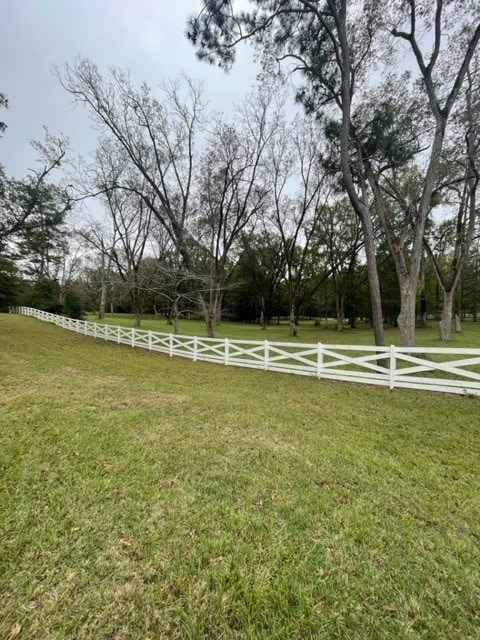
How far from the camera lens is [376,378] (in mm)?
7180

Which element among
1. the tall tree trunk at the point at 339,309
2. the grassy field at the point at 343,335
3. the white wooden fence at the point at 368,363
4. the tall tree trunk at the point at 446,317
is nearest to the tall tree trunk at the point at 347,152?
the white wooden fence at the point at 368,363

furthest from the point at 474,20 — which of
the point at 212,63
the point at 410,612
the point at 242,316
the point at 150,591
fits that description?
the point at 242,316

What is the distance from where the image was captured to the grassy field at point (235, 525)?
5.15 ft

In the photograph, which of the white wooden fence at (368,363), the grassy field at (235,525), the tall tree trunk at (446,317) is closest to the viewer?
the grassy field at (235,525)

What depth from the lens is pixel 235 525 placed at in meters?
2.27

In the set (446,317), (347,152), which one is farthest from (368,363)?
(446,317)

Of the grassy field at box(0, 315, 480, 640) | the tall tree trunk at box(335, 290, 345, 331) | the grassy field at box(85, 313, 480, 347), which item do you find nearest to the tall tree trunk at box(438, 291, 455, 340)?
the grassy field at box(85, 313, 480, 347)

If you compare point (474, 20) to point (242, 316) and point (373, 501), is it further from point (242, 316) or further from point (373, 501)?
point (242, 316)

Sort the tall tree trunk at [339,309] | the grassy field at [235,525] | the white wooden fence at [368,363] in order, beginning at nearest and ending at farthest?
the grassy field at [235,525] → the white wooden fence at [368,363] → the tall tree trunk at [339,309]

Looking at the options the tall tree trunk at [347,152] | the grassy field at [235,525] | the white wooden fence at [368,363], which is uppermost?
the tall tree trunk at [347,152]

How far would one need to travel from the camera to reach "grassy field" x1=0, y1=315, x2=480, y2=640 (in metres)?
1.57

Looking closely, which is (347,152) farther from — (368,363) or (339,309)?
(339,309)

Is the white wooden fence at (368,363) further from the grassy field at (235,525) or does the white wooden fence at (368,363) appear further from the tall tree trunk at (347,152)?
the grassy field at (235,525)

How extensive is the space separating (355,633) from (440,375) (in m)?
8.99
